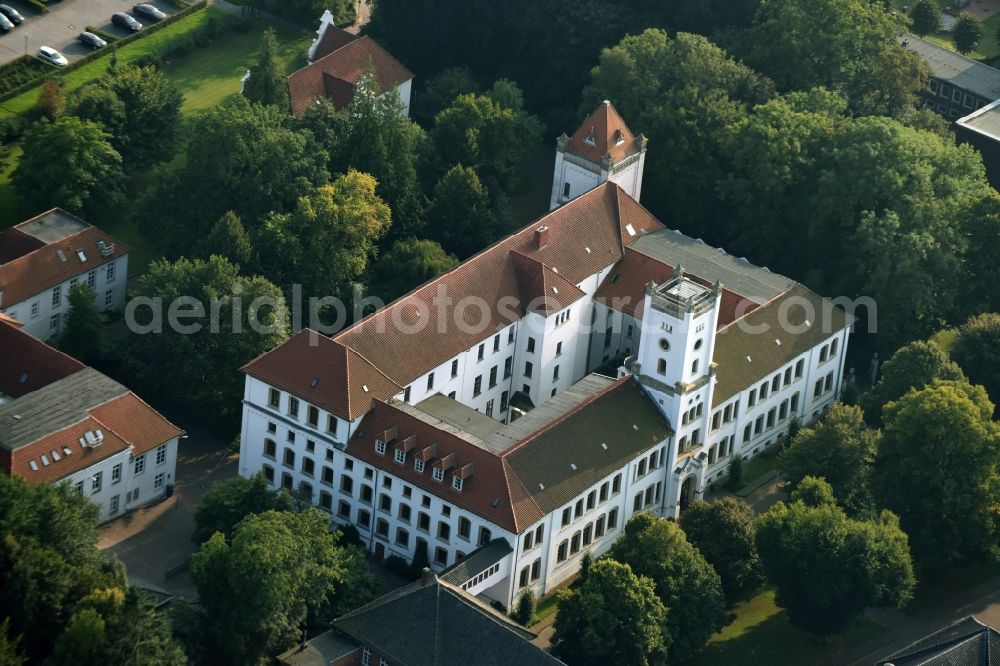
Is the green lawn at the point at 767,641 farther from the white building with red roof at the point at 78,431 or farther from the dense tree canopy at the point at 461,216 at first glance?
the dense tree canopy at the point at 461,216

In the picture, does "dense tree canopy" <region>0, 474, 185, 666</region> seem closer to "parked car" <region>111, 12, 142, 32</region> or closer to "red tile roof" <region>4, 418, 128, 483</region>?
"red tile roof" <region>4, 418, 128, 483</region>

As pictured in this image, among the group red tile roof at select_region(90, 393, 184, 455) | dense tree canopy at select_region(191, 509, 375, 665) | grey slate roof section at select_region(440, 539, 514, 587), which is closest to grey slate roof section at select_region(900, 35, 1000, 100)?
grey slate roof section at select_region(440, 539, 514, 587)

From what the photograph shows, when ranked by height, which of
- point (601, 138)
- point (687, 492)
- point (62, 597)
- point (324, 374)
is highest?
point (601, 138)

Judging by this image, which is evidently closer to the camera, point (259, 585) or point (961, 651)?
point (961, 651)

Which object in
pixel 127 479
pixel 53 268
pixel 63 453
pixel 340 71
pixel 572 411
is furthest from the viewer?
pixel 340 71

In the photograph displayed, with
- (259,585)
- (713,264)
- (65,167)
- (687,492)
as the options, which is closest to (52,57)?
(65,167)

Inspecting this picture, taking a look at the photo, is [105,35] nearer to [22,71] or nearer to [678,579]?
[22,71]

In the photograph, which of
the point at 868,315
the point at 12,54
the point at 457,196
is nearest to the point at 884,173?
the point at 868,315

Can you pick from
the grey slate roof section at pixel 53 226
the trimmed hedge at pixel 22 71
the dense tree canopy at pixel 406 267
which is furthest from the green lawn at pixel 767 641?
the trimmed hedge at pixel 22 71
